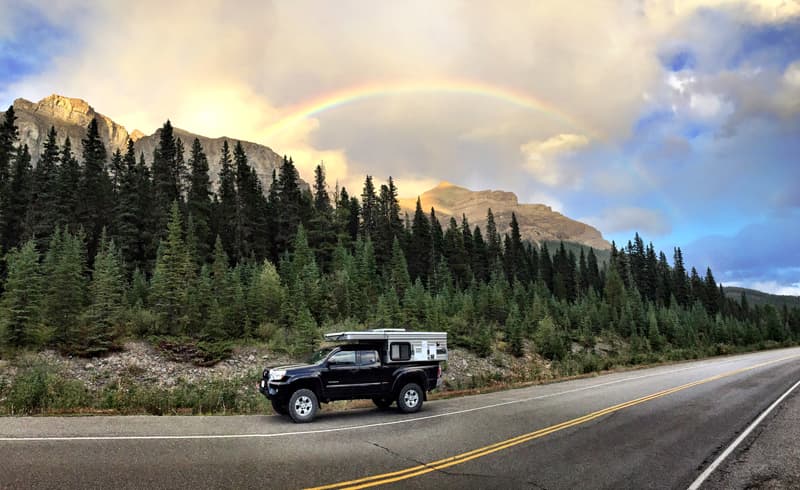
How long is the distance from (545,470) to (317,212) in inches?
2889

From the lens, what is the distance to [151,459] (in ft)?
27.8

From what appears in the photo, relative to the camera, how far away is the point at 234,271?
43.6m

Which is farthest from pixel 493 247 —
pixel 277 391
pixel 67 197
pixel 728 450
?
pixel 728 450

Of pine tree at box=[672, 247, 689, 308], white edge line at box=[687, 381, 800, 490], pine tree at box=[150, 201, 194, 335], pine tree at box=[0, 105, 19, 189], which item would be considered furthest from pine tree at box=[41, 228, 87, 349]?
pine tree at box=[672, 247, 689, 308]

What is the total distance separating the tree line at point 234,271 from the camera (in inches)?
1244

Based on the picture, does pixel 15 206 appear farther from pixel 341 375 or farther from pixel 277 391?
pixel 341 375

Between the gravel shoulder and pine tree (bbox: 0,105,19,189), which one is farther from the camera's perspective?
pine tree (bbox: 0,105,19,189)

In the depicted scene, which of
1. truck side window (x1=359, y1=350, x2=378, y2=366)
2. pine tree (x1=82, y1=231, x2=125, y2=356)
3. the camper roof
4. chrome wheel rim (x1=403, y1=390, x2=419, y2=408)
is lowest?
chrome wheel rim (x1=403, y1=390, x2=419, y2=408)

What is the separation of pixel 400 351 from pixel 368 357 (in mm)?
1239

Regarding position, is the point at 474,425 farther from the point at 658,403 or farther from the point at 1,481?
the point at 1,481

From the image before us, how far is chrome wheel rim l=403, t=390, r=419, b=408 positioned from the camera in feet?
50.0

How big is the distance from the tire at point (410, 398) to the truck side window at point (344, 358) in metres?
2.07

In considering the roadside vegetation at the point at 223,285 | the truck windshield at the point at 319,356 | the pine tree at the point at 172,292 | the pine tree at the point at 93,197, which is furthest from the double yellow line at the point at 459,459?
the pine tree at the point at 93,197

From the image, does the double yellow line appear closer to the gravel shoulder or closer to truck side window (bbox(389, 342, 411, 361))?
the gravel shoulder
